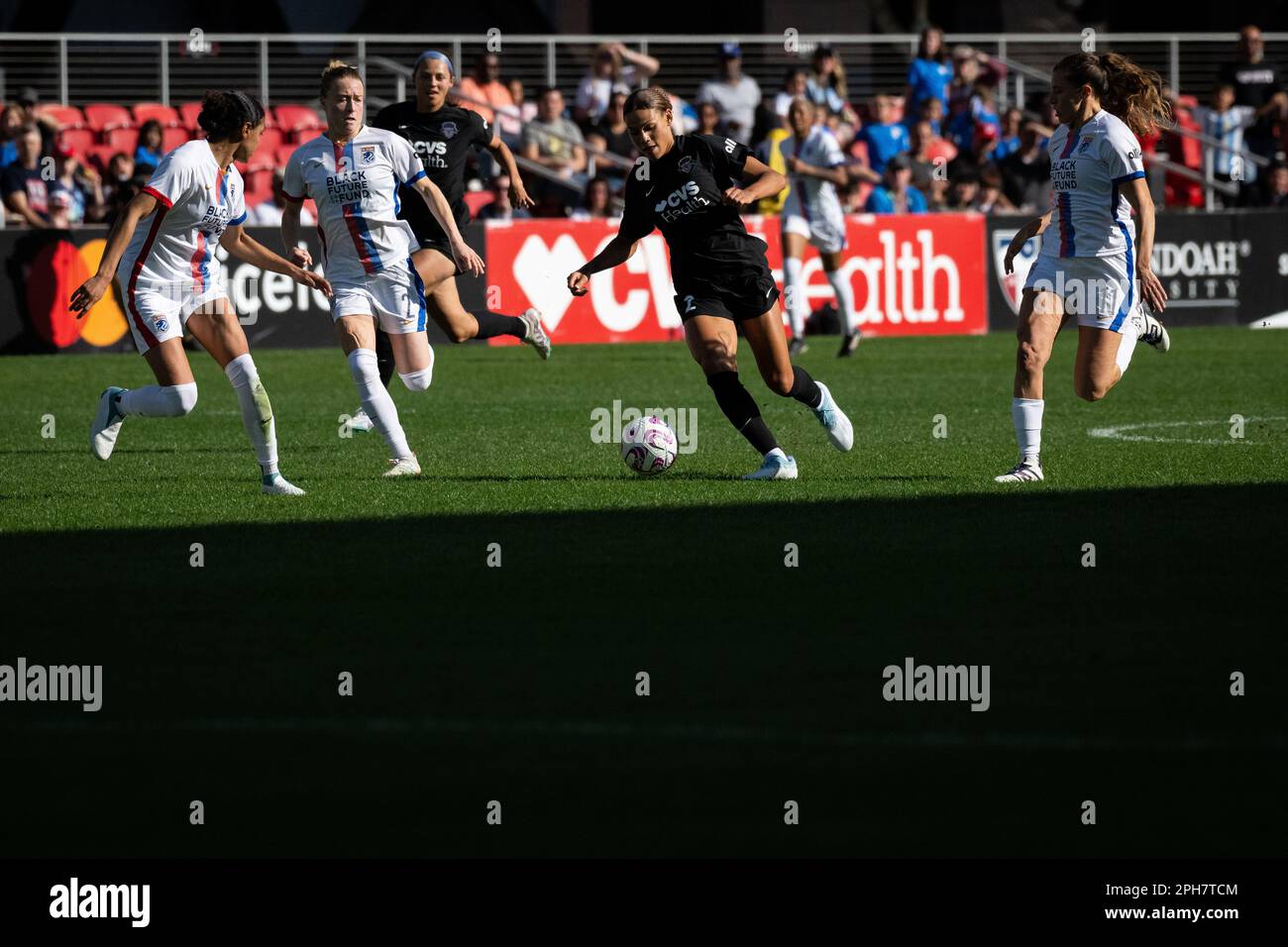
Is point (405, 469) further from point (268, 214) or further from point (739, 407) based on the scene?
point (268, 214)

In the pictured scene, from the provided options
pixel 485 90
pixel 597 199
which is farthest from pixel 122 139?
pixel 597 199

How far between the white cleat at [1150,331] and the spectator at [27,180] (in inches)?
551

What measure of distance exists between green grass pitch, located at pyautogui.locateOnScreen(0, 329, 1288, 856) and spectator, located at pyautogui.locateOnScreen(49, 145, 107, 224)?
10.3 meters

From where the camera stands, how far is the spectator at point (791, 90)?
26203 millimetres

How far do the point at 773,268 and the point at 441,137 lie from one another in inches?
434

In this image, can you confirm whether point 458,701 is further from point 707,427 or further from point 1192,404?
point 1192,404

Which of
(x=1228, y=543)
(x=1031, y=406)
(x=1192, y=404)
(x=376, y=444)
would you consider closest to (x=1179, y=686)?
(x=1228, y=543)

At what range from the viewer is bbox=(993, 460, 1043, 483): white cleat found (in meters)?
10.7

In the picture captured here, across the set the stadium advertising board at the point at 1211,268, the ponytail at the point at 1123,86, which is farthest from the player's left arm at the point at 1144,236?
the stadium advertising board at the point at 1211,268

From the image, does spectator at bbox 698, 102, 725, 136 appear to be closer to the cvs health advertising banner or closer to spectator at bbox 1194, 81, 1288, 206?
the cvs health advertising banner

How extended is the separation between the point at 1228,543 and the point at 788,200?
43.6 ft

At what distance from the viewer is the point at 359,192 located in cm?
1129

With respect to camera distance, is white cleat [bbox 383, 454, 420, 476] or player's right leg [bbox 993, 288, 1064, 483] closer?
player's right leg [bbox 993, 288, 1064, 483]

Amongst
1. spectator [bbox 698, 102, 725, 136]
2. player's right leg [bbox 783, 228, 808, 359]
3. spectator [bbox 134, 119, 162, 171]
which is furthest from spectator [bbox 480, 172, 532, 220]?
player's right leg [bbox 783, 228, 808, 359]
